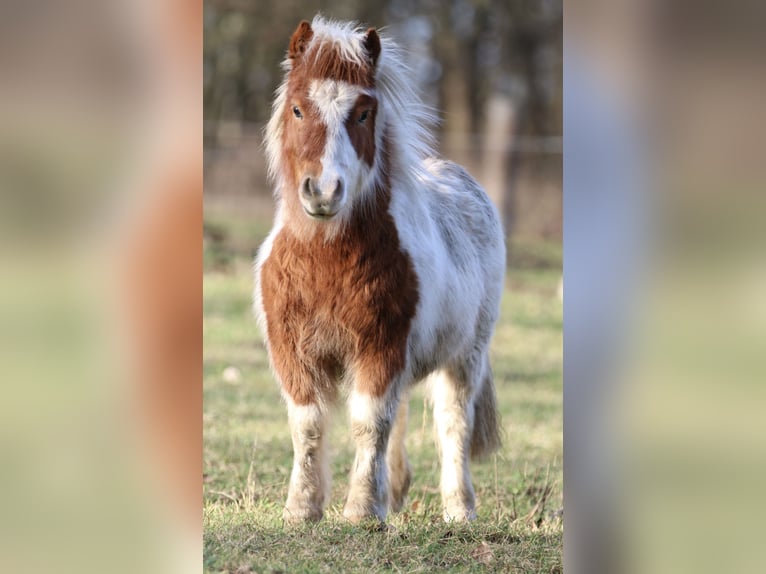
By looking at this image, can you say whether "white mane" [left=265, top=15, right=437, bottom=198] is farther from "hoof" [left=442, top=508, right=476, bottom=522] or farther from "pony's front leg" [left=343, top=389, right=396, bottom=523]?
"hoof" [left=442, top=508, right=476, bottom=522]

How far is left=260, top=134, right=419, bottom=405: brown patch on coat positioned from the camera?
3248 mm

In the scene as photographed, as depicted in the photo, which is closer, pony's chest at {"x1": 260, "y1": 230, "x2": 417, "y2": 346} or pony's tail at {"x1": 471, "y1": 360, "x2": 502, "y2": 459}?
pony's chest at {"x1": 260, "y1": 230, "x2": 417, "y2": 346}

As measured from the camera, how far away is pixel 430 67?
17156 mm

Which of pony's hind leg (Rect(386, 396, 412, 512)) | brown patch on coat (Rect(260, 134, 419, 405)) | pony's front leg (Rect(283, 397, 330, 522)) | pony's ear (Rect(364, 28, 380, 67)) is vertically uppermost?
pony's ear (Rect(364, 28, 380, 67))

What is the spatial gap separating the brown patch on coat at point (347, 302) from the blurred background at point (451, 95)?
7059 millimetres

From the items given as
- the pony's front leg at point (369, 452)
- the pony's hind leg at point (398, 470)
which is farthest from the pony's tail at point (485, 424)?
the pony's front leg at point (369, 452)

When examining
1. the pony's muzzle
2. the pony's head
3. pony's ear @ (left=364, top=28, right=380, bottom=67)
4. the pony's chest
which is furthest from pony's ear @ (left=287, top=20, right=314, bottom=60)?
the pony's chest

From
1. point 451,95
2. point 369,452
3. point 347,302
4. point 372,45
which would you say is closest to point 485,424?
point 369,452

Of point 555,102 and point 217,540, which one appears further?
point 555,102

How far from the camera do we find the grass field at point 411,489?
118 inches
